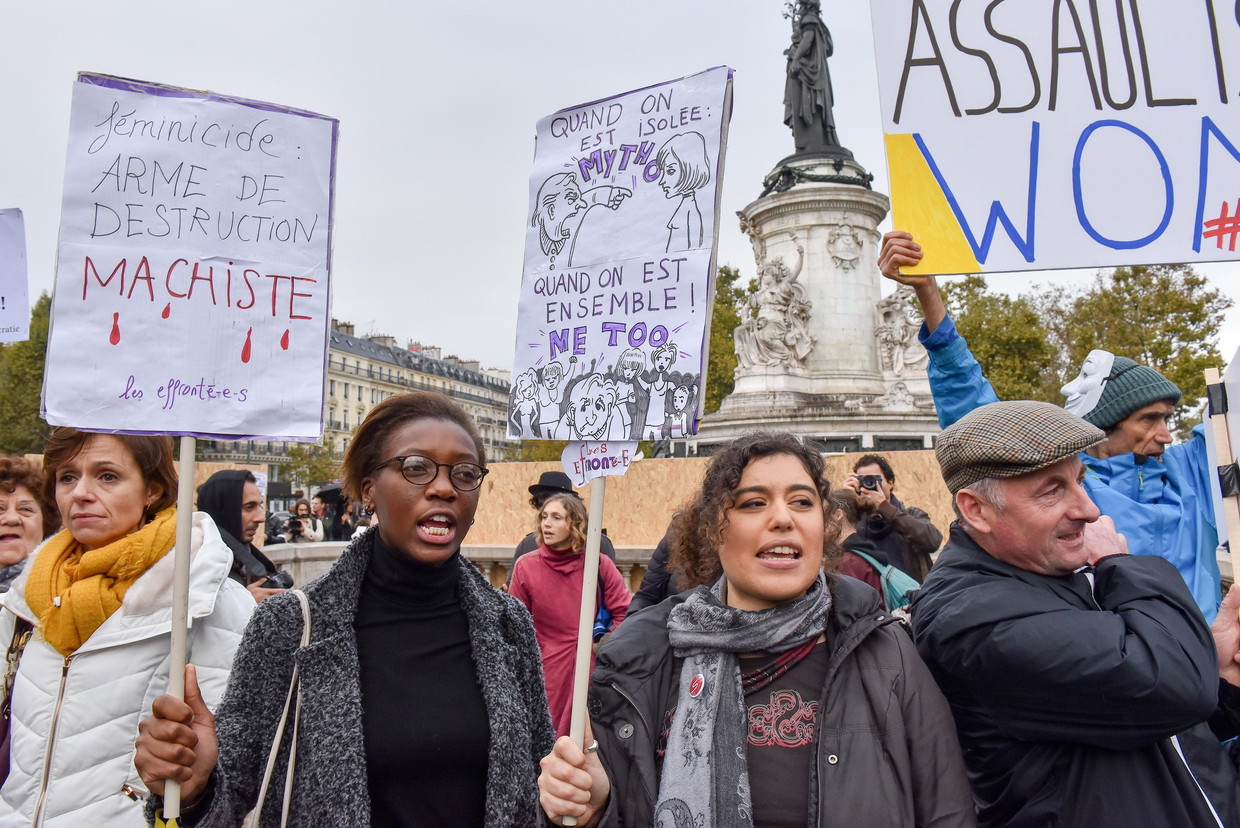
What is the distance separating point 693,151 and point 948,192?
850mm

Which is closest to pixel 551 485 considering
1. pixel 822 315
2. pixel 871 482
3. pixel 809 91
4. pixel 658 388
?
pixel 871 482

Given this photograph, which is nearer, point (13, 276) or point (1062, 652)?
point (1062, 652)

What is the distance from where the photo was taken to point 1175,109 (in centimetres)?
267

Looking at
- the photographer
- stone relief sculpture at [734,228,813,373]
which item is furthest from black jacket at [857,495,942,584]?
stone relief sculpture at [734,228,813,373]

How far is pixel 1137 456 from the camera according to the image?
3113 mm

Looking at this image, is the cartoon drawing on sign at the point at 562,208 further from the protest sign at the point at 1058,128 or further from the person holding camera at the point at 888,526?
the person holding camera at the point at 888,526

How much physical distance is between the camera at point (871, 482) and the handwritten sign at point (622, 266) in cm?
270

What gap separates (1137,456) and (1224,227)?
87 cm

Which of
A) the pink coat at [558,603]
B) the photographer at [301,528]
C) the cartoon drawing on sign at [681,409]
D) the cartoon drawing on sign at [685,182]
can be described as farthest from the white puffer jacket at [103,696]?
the photographer at [301,528]

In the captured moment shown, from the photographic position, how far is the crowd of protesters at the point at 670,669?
183 centimetres

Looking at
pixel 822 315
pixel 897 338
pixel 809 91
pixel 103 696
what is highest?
pixel 809 91

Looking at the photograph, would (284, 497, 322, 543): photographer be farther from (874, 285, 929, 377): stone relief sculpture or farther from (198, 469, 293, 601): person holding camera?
(874, 285, 929, 377): stone relief sculpture

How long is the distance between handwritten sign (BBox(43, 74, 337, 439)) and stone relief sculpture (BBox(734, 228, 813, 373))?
18564mm

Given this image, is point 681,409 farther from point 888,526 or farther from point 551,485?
point 551,485
